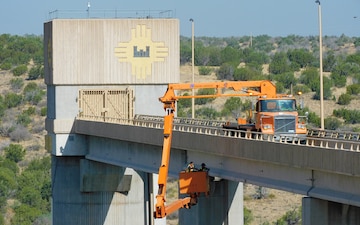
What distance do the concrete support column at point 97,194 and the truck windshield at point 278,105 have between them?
18967mm

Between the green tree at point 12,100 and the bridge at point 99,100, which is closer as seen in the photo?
the bridge at point 99,100

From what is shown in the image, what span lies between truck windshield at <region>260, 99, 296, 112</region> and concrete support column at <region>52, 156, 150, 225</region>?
19.0 metres

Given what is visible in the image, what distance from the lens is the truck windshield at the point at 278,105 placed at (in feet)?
147

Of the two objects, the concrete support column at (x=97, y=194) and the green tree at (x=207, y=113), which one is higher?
the green tree at (x=207, y=113)

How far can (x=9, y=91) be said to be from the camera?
456 ft

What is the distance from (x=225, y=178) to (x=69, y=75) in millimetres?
22586

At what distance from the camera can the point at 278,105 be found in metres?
45.0

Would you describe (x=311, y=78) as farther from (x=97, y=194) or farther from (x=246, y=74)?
(x=97, y=194)

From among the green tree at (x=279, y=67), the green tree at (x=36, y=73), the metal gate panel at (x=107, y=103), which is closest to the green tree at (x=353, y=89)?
the green tree at (x=279, y=67)

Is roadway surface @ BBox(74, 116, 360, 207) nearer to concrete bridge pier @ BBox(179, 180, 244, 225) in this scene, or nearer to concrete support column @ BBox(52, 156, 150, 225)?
concrete bridge pier @ BBox(179, 180, 244, 225)

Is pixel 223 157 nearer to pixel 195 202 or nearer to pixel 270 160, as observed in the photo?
pixel 195 202

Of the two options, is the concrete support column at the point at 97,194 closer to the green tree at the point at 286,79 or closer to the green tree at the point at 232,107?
the green tree at the point at 232,107

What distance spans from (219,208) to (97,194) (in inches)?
745

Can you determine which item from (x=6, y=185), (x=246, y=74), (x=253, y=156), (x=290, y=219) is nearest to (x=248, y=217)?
(x=290, y=219)
